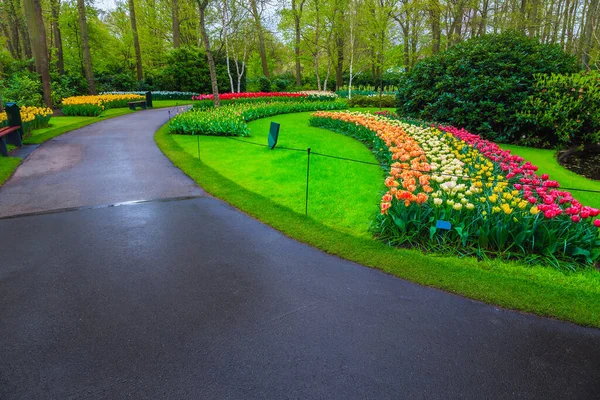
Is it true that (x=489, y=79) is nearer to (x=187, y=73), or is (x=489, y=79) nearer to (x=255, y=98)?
(x=255, y=98)

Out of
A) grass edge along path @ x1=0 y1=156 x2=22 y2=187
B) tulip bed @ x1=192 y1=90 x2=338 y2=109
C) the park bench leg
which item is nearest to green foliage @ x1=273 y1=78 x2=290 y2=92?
tulip bed @ x1=192 y1=90 x2=338 y2=109

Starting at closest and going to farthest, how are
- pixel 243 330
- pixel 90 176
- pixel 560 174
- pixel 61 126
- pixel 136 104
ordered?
pixel 243 330, pixel 90 176, pixel 560 174, pixel 61 126, pixel 136 104

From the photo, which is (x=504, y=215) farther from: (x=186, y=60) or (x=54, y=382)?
(x=186, y=60)

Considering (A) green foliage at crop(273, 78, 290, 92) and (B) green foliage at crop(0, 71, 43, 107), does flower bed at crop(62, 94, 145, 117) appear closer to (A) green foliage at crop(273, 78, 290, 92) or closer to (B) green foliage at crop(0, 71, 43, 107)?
(B) green foliage at crop(0, 71, 43, 107)

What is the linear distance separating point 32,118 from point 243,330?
13.6m

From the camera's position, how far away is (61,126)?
14414 millimetres

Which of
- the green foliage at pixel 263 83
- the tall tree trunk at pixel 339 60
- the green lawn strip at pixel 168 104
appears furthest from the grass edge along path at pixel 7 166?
the tall tree trunk at pixel 339 60

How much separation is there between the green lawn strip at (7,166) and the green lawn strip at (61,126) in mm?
2807

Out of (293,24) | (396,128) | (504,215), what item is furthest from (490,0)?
(504,215)

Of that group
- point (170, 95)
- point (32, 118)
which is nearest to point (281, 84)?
point (170, 95)

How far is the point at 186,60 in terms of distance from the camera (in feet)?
98.4

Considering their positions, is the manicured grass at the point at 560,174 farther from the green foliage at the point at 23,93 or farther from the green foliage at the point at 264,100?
the green foliage at the point at 23,93

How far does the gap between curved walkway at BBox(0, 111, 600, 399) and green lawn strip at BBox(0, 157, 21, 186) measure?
3631 mm

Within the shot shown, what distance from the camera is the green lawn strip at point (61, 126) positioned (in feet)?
39.1
